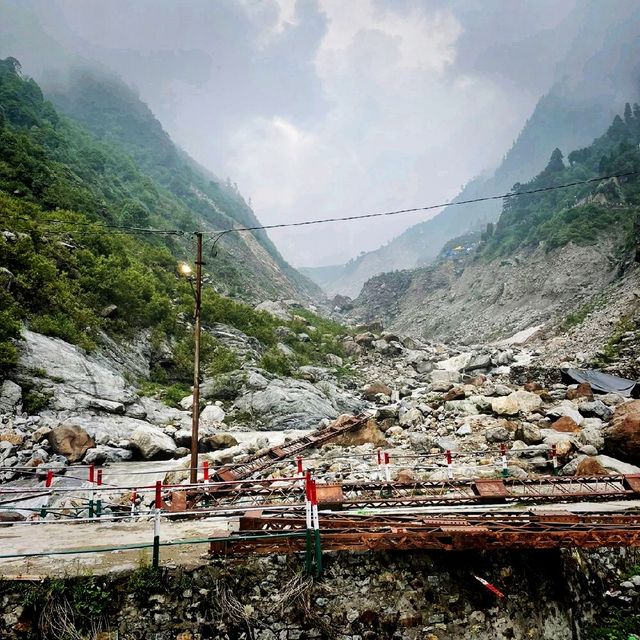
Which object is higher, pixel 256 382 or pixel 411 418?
pixel 256 382

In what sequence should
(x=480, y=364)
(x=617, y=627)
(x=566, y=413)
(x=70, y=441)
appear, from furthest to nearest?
(x=480, y=364) < (x=566, y=413) < (x=70, y=441) < (x=617, y=627)

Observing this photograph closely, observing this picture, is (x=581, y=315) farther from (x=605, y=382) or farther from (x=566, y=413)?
(x=566, y=413)

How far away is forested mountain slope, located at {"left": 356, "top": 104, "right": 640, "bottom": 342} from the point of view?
5647cm

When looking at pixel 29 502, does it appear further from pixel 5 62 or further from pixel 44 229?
pixel 5 62

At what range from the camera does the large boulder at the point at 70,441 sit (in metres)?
13.4

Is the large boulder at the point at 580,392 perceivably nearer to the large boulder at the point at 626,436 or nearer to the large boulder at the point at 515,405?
the large boulder at the point at 515,405

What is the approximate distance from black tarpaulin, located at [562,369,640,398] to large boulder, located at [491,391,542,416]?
4897mm

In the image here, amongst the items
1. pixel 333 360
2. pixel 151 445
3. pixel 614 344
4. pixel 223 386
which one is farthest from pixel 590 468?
pixel 333 360

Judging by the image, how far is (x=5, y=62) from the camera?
66.9 m

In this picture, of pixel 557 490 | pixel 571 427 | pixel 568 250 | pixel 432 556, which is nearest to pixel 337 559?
pixel 432 556

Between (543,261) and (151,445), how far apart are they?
70718mm

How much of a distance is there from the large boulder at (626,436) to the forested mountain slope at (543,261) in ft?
131

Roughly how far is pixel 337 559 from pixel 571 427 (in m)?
13.1

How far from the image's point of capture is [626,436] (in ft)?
36.8
